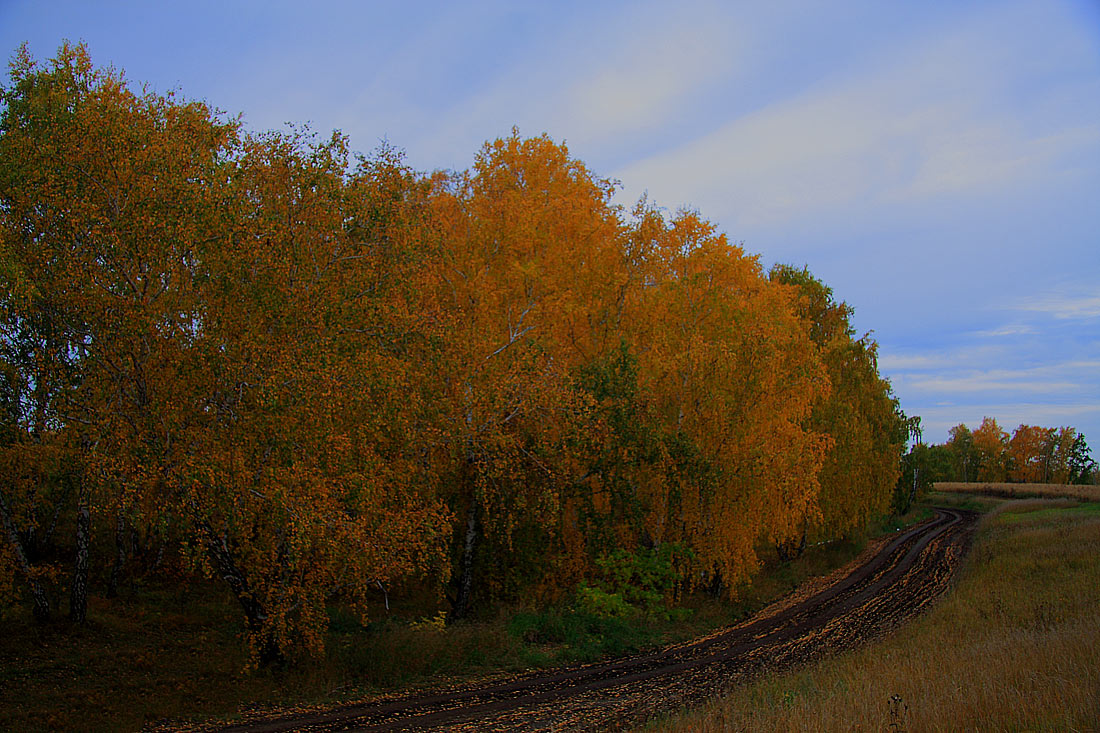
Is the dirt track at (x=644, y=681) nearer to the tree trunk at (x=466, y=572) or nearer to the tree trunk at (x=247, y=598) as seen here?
the tree trunk at (x=247, y=598)

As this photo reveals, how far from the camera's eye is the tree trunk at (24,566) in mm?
13672

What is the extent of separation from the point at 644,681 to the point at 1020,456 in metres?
138

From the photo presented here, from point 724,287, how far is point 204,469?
16.9 m

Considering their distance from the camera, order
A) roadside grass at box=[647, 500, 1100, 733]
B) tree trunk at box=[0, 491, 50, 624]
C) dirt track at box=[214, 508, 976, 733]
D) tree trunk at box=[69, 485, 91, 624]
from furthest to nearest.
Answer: tree trunk at box=[69, 485, 91, 624] < tree trunk at box=[0, 491, 50, 624] < dirt track at box=[214, 508, 976, 733] < roadside grass at box=[647, 500, 1100, 733]

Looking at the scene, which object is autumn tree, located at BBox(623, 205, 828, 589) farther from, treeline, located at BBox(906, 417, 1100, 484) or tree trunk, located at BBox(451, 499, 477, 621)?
treeline, located at BBox(906, 417, 1100, 484)

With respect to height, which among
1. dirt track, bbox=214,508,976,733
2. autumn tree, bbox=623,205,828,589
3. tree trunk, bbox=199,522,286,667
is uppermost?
autumn tree, bbox=623,205,828,589

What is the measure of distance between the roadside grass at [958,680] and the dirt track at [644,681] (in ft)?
3.50

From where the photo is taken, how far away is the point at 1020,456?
123000 mm

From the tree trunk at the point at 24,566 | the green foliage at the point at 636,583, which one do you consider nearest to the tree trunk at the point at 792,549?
the green foliage at the point at 636,583

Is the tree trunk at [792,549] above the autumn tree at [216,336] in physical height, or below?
below

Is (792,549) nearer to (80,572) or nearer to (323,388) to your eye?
(323,388)

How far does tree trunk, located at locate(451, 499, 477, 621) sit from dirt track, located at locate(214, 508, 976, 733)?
4846 mm

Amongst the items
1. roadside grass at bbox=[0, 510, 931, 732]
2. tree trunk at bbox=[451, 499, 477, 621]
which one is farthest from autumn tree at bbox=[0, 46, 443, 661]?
tree trunk at bbox=[451, 499, 477, 621]

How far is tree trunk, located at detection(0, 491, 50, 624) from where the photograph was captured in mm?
13672
